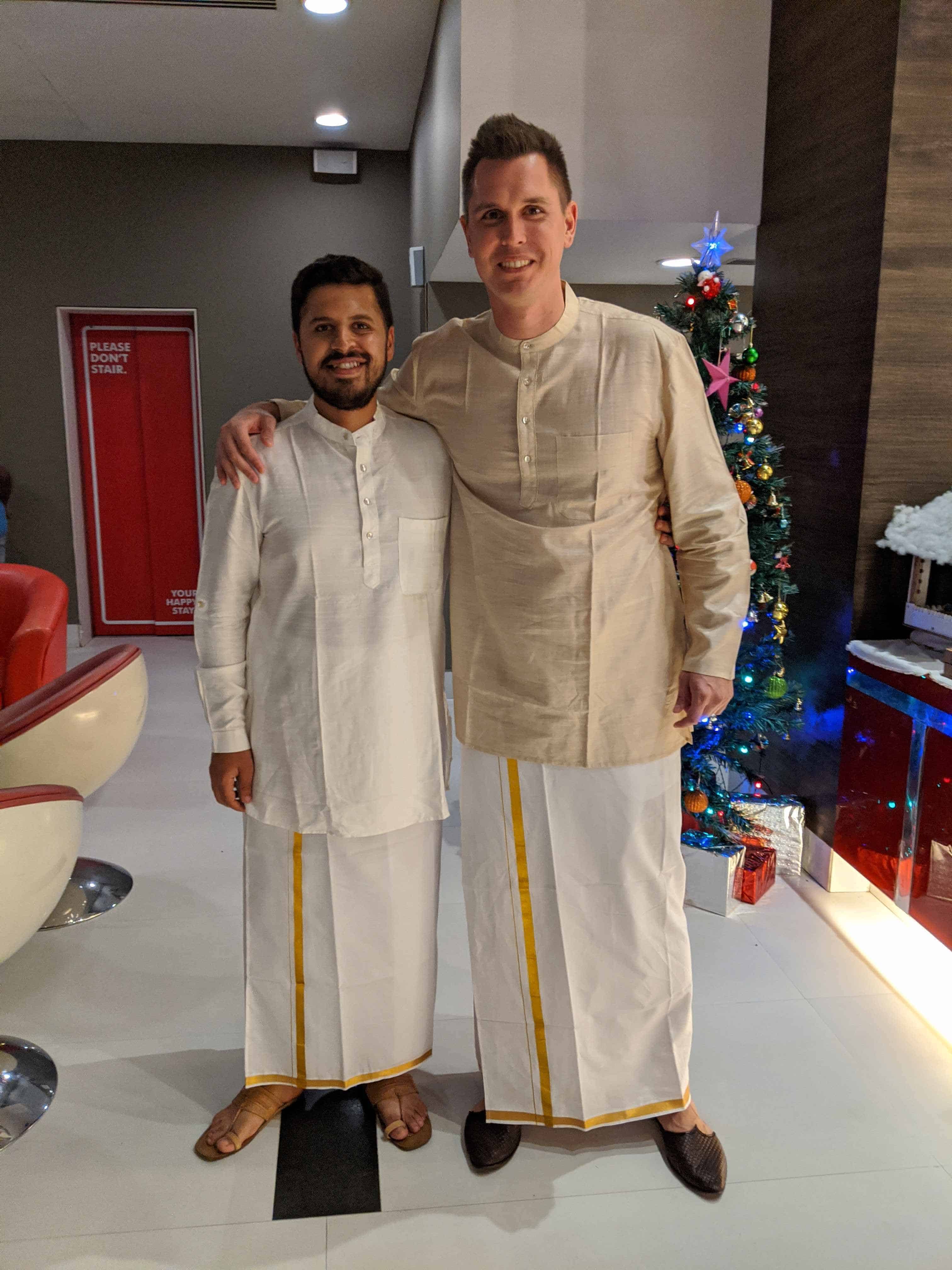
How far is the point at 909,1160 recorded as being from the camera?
73.3 inches

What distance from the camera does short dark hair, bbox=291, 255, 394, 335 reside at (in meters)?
1.67

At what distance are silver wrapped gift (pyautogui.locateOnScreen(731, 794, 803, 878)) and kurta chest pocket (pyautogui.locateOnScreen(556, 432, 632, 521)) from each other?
1.71 meters

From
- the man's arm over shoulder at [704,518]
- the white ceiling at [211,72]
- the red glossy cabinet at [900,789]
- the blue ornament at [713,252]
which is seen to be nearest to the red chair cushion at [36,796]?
the man's arm over shoulder at [704,518]

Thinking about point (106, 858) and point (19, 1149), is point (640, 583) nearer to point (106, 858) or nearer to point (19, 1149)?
point (19, 1149)

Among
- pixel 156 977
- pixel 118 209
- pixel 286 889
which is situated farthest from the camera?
pixel 118 209

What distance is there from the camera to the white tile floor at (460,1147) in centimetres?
166

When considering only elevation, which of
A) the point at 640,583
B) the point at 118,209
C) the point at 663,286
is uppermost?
the point at 118,209

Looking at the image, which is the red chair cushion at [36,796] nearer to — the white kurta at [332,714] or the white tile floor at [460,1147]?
the white kurta at [332,714]

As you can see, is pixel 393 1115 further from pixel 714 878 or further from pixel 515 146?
pixel 515 146

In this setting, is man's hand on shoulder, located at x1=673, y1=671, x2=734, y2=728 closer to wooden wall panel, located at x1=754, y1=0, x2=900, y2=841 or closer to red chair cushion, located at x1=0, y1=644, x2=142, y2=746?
wooden wall panel, located at x1=754, y1=0, x2=900, y2=841

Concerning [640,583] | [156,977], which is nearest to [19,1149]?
[156,977]

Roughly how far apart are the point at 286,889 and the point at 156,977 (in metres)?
0.89

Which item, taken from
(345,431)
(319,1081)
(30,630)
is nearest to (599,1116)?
(319,1081)

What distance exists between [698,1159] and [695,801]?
1.21 metres
